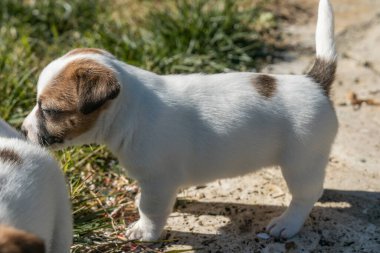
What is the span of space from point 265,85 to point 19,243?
2460mm

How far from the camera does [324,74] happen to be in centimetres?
496

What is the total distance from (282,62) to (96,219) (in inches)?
135

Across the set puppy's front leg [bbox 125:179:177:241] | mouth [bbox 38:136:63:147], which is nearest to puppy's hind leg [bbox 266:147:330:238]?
puppy's front leg [bbox 125:179:177:241]

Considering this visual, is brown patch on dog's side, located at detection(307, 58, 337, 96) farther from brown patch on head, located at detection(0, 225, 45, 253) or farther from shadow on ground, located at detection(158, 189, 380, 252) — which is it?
brown patch on head, located at detection(0, 225, 45, 253)

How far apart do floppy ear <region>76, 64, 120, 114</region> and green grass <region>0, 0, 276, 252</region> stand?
3.34 feet

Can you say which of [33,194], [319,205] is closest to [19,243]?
[33,194]

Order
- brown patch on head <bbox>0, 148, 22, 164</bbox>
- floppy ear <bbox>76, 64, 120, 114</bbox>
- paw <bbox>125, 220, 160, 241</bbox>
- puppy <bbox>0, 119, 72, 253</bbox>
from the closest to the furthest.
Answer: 1. puppy <bbox>0, 119, 72, 253</bbox>
2. brown patch on head <bbox>0, 148, 22, 164</bbox>
3. floppy ear <bbox>76, 64, 120, 114</bbox>
4. paw <bbox>125, 220, 160, 241</bbox>

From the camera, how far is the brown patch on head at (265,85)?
4770 mm

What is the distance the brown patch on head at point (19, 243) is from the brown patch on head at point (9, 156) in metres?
0.83

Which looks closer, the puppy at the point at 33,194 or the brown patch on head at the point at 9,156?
the puppy at the point at 33,194

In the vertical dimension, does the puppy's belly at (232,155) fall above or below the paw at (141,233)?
above

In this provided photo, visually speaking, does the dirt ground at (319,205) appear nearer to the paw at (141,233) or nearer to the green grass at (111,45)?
the paw at (141,233)

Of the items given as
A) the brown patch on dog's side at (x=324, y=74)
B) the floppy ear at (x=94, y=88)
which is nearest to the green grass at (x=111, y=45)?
the floppy ear at (x=94, y=88)

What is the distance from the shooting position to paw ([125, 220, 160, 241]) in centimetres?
492
